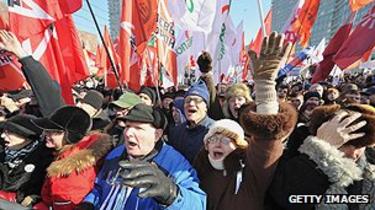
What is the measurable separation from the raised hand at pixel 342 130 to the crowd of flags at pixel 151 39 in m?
0.59

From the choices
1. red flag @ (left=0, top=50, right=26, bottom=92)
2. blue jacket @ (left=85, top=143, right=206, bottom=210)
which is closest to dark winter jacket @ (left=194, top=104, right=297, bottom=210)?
blue jacket @ (left=85, top=143, right=206, bottom=210)

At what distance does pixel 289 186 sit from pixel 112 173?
107 cm

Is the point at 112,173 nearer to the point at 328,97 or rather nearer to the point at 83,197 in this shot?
the point at 83,197

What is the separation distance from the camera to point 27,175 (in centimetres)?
283

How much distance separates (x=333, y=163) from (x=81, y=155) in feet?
5.09

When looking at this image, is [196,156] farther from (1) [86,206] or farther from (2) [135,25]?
(2) [135,25]

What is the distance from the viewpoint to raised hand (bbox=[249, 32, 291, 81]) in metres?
1.72

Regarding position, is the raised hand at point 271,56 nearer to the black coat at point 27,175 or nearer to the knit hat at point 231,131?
the knit hat at point 231,131

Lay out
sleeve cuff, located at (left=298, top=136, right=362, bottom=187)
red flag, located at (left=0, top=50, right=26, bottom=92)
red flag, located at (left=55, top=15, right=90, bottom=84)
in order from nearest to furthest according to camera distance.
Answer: sleeve cuff, located at (left=298, top=136, right=362, bottom=187)
red flag, located at (left=55, top=15, right=90, bottom=84)
red flag, located at (left=0, top=50, right=26, bottom=92)

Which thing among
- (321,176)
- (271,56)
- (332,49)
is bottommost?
(332,49)

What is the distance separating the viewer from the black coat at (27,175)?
280cm

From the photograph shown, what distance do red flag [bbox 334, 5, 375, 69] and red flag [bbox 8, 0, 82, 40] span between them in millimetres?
3943

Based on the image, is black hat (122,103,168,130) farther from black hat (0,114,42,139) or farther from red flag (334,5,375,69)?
red flag (334,5,375,69)

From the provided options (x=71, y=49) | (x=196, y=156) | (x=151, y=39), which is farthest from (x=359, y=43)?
(x=71, y=49)
